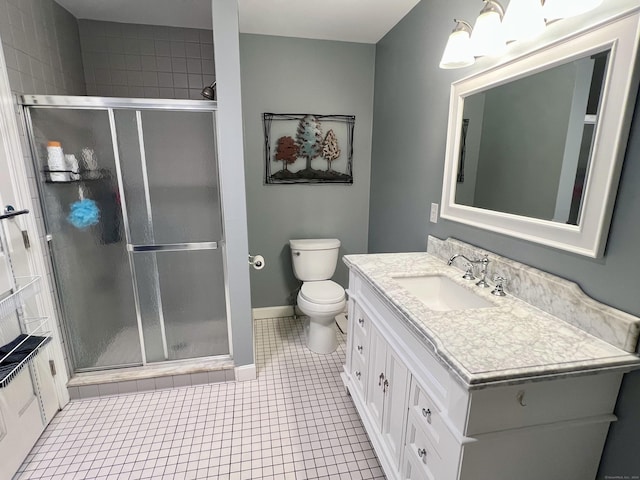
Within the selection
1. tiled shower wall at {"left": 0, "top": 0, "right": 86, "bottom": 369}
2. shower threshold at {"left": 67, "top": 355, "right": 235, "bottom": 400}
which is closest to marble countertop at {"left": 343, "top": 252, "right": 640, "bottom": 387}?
shower threshold at {"left": 67, "top": 355, "right": 235, "bottom": 400}

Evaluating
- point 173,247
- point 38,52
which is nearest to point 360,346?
point 173,247

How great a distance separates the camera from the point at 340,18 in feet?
7.11

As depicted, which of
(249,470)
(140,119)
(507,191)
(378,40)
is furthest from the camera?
(378,40)

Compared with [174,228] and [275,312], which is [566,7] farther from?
[275,312]

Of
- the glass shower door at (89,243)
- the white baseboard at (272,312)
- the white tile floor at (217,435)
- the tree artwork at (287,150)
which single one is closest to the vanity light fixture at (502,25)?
the tree artwork at (287,150)

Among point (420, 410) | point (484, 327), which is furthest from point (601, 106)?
point (420, 410)

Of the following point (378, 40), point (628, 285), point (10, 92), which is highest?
point (378, 40)

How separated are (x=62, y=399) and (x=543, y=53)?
2.89 meters

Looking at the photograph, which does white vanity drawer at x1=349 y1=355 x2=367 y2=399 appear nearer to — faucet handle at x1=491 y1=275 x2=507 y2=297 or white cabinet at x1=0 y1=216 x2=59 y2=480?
faucet handle at x1=491 y1=275 x2=507 y2=297

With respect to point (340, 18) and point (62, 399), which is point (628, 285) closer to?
point (340, 18)

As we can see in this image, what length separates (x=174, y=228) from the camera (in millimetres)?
1863

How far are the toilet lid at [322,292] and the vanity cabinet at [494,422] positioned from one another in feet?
3.52

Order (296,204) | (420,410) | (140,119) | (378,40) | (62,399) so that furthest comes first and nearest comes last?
1. (296,204)
2. (378,40)
3. (62,399)
4. (140,119)
5. (420,410)

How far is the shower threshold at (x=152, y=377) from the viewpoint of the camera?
190cm
